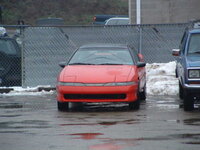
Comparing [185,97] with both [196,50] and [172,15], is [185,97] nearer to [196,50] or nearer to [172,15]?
[196,50]

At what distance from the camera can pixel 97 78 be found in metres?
15.0

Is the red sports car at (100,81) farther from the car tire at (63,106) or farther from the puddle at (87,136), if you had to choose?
the puddle at (87,136)

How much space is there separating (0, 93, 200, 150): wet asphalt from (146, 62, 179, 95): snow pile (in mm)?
1578

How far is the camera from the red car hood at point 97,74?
1496 cm

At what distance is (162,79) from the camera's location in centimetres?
2034

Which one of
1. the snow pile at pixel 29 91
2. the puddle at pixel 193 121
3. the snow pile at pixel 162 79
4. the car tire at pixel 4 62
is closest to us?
the puddle at pixel 193 121

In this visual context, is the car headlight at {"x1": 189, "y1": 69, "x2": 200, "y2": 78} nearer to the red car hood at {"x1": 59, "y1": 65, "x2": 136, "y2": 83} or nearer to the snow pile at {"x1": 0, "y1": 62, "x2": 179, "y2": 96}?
the red car hood at {"x1": 59, "y1": 65, "x2": 136, "y2": 83}

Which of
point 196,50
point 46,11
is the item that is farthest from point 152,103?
point 46,11

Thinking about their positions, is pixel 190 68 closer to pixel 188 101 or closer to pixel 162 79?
pixel 188 101

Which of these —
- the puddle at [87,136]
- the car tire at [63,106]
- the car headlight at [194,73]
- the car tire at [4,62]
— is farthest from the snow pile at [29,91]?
the puddle at [87,136]

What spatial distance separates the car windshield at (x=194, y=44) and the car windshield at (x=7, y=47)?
6155 millimetres

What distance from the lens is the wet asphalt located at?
1037 centimetres

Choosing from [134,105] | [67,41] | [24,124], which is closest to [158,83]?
[67,41]

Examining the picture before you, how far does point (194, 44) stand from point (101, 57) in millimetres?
2092
